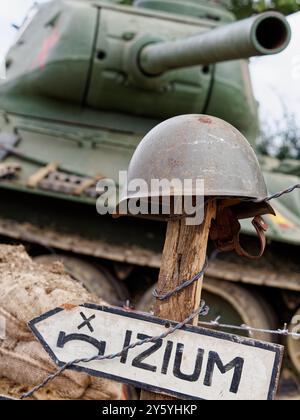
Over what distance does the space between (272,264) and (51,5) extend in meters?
3.42

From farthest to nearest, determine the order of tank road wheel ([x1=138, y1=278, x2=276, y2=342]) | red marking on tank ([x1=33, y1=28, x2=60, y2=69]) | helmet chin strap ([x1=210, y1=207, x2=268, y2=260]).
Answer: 1. red marking on tank ([x1=33, y1=28, x2=60, y2=69])
2. tank road wheel ([x1=138, y1=278, x2=276, y2=342])
3. helmet chin strap ([x1=210, y1=207, x2=268, y2=260])

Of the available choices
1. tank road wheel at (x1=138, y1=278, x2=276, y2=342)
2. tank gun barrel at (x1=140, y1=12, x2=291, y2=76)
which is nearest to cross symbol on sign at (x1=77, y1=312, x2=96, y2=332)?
tank gun barrel at (x1=140, y1=12, x2=291, y2=76)

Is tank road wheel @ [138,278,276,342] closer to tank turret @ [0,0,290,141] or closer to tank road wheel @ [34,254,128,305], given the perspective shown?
tank road wheel @ [34,254,128,305]

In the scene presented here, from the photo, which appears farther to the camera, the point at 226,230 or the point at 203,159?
the point at 226,230

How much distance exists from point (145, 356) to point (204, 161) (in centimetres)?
63

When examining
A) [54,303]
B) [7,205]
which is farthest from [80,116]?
[54,303]

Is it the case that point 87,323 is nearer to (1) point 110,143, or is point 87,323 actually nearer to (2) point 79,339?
(2) point 79,339

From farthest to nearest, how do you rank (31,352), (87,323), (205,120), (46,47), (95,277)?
(46,47)
(95,277)
(31,352)
(205,120)
(87,323)

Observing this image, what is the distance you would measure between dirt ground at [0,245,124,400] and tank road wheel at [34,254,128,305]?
3115mm

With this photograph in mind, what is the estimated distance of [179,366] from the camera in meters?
2.32

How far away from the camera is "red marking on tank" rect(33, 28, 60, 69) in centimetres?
704

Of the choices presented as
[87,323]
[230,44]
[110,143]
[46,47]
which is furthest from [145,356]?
[46,47]

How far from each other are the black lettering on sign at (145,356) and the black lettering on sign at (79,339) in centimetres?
11

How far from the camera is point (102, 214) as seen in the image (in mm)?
6285
